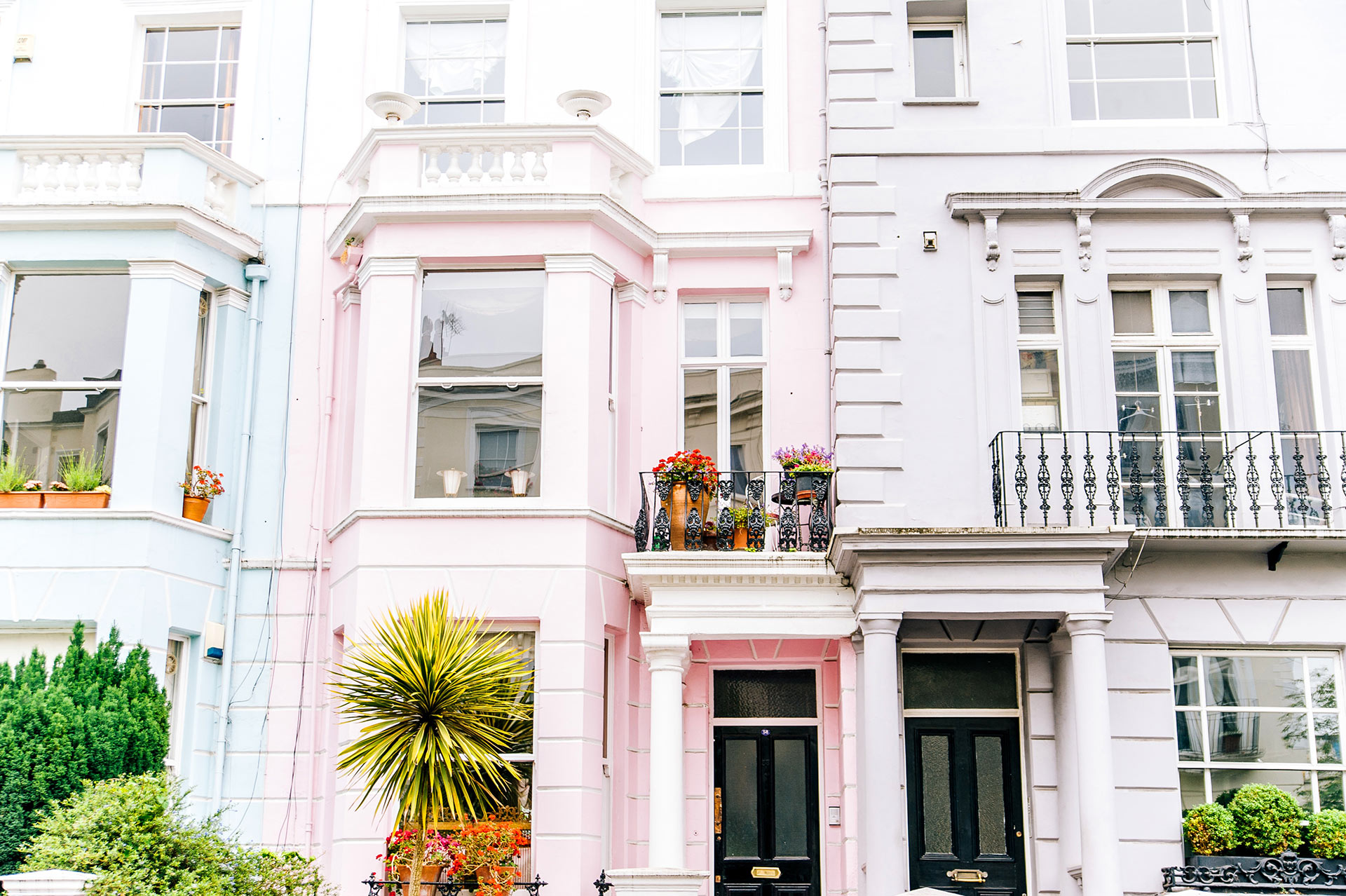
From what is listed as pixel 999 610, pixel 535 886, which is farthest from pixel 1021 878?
pixel 535 886

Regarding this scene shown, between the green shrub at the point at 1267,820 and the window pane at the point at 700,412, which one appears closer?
the green shrub at the point at 1267,820

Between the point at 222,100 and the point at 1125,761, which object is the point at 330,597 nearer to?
the point at 222,100

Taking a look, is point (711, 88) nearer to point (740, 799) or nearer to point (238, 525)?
point (238, 525)

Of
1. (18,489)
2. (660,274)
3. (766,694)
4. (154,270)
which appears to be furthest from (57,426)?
(766,694)

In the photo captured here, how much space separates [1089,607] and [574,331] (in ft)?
16.2

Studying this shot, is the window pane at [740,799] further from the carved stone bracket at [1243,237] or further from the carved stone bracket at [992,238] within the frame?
the carved stone bracket at [1243,237]

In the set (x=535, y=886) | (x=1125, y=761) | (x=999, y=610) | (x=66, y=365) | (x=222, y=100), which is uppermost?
(x=222, y=100)

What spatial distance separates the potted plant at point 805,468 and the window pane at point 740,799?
231cm

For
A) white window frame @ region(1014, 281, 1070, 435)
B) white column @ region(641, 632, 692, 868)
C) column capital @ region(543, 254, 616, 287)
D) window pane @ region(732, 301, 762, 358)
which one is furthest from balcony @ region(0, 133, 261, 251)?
white window frame @ region(1014, 281, 1070, 435)

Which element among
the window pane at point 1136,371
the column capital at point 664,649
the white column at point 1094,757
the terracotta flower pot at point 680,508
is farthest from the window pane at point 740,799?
the window pane at point 1136,371

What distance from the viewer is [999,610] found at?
10.7 metres

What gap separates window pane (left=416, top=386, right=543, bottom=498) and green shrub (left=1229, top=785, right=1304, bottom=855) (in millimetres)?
6192

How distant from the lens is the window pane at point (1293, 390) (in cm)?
1171

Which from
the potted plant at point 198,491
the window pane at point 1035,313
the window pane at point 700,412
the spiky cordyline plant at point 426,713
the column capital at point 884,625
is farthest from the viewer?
the window pane at point 700,412
